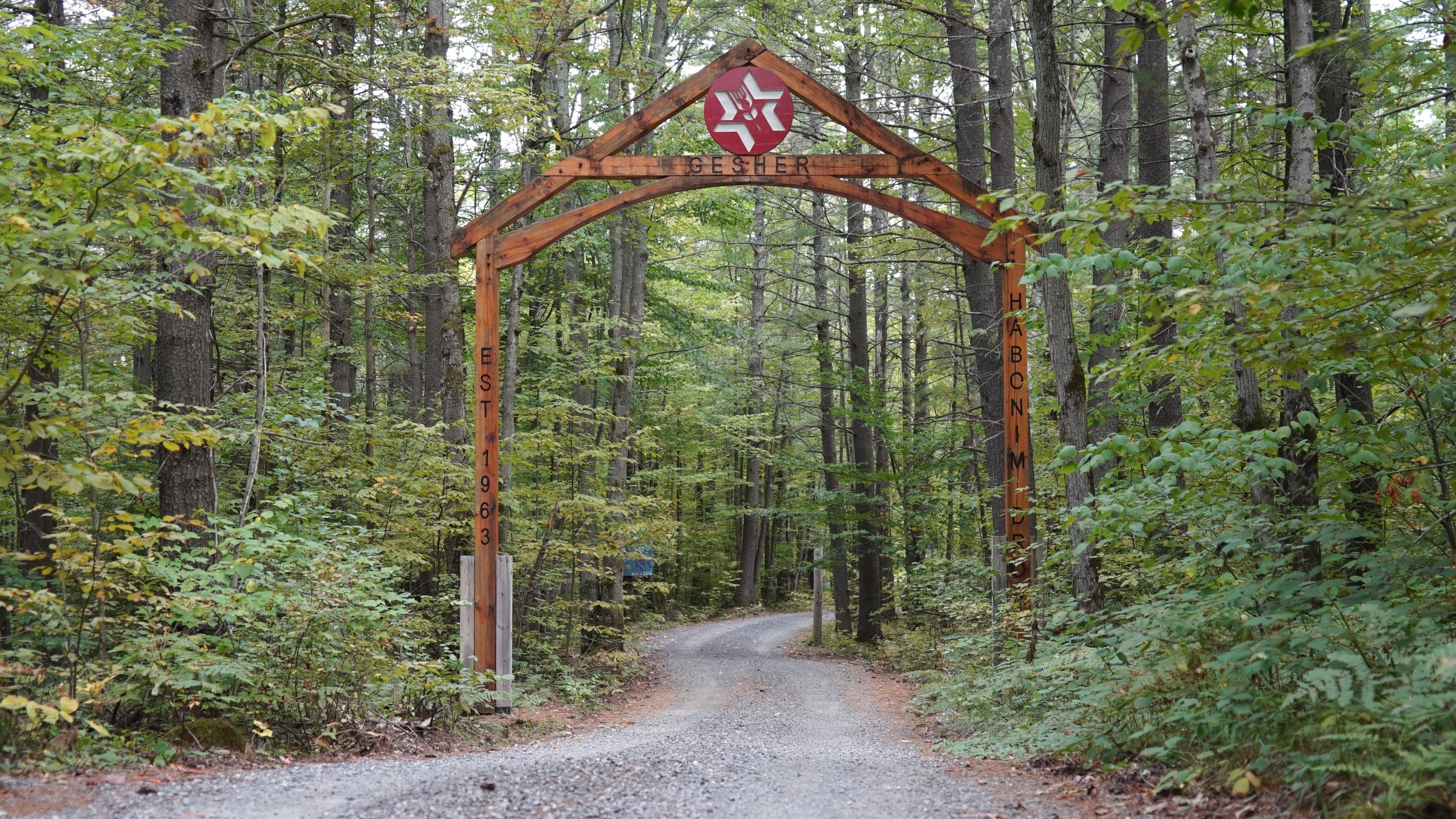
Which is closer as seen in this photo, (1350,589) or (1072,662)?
(1350,589)

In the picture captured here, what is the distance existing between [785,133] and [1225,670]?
234 inches

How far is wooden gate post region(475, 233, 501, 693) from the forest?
11.9 inches

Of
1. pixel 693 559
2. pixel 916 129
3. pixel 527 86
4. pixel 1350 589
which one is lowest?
pixel 693 559

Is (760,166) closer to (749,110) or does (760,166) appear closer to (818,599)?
(749,110)

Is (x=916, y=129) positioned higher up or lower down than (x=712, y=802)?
higher up

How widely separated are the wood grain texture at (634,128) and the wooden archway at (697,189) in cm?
1

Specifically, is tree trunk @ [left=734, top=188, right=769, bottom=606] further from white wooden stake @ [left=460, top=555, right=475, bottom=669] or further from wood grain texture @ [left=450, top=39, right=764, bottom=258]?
white wooden stake @ [left=460, top=555, right=475, bottom=669]

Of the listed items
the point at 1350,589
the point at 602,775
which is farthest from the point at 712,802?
the point at 1350,589

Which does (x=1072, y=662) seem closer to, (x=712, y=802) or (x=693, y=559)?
(x=712, y=802)

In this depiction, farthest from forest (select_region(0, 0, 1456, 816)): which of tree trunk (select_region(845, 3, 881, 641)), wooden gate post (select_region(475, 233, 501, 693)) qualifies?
wooden gate post (select_region(475, 233, 501, 693))

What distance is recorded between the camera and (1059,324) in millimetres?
7734

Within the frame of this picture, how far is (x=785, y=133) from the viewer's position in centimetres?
871

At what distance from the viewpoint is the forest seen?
15.5ft

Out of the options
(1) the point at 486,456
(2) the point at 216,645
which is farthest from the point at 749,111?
(2) the point at 216,645
